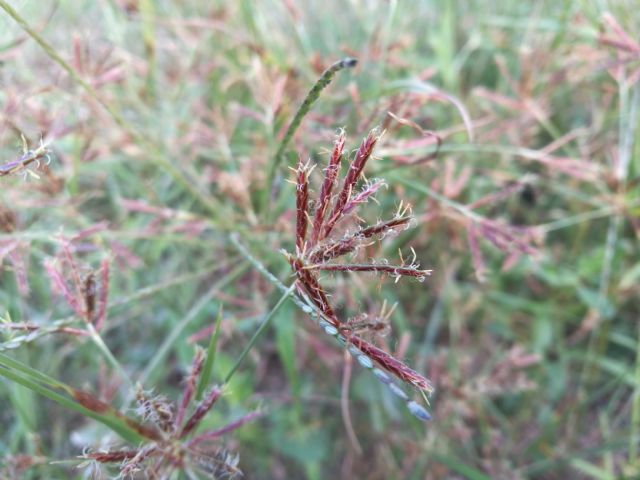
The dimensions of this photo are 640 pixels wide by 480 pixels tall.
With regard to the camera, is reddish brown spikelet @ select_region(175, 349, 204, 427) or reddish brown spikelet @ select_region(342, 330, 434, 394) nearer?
reddish brown spikelet @ select_region(342, 330, 434, 394)

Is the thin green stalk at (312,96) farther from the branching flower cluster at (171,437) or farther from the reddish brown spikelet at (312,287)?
the branching flower cluster at (171,437)

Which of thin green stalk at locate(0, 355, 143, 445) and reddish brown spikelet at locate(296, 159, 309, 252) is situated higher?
reddish brown spikelet at locate(296, 159, 309, 252)

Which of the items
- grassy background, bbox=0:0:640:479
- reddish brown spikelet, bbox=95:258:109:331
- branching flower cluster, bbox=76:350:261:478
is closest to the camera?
branching flower cluster, bbox=76:350:261:478

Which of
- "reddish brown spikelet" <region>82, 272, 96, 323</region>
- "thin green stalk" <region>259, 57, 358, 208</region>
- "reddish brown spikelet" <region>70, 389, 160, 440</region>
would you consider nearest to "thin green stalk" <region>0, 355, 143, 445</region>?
"reddish brown spikelet" <region>70, 389, 160, 440</region>

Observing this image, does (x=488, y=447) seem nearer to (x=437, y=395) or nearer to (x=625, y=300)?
(x=437, y=395)

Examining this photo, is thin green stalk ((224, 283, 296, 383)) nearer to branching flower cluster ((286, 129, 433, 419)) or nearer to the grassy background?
branching flower cluster ((286, 129, 433, 419))

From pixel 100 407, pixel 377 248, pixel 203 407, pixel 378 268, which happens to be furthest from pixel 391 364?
pixel 377 248

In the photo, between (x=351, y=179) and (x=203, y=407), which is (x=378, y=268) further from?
(x=203, y=407)
